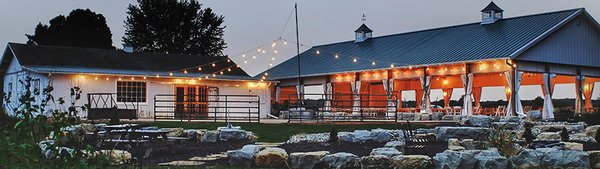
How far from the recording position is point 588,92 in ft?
96.5

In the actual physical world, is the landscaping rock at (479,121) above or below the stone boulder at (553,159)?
above

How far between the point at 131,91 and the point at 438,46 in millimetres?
12760

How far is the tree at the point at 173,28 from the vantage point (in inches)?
1800

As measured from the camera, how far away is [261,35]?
130ft

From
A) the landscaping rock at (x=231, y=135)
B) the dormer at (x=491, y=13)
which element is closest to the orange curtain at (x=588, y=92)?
the dormer at (x=491, y=13)

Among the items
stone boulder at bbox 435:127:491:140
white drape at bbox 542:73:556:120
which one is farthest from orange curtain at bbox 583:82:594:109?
stone boulder at bbox 435:127:491:140

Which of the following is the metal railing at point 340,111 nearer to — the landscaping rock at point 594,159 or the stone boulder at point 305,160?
the stone boulder at point 305,160

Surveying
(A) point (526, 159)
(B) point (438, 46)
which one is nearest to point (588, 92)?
(B) point (438, 46)

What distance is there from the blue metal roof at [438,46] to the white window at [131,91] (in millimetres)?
8601

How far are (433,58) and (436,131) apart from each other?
14.5 metres

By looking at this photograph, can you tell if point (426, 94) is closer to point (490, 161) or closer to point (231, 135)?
point (231, 135)

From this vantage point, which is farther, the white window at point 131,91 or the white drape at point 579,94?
the white drape at point 579,94

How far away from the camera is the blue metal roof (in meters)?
25.4

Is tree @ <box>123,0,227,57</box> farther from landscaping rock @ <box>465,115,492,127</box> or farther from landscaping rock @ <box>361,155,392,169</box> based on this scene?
landscaping rock @ <box>361,155,392,169</box>
